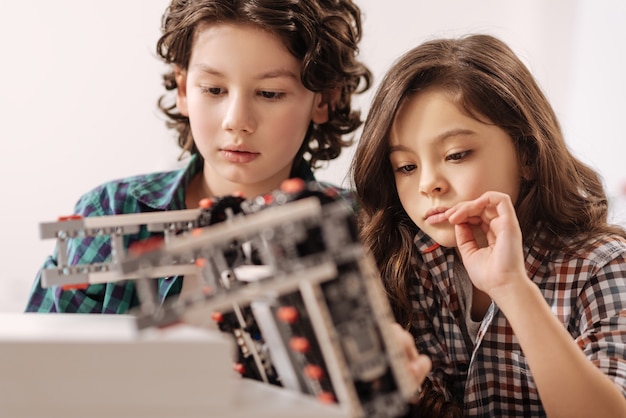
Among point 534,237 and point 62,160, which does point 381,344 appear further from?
point 62,160

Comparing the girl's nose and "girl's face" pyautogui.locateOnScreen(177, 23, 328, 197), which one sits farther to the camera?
"girl's face" pyautogui.locateOnScreen(177, 23, 328, 197)

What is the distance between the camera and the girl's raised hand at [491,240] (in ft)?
3.03

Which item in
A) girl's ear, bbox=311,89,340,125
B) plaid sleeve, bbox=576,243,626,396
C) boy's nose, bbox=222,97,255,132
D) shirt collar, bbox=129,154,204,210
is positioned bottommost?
plaid sleeve, bbox=576,243,626,396

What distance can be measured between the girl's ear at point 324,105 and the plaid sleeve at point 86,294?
0.45 meters

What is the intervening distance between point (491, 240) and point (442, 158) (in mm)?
136

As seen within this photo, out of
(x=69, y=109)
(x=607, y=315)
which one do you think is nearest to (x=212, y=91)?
(x=607, y=315)

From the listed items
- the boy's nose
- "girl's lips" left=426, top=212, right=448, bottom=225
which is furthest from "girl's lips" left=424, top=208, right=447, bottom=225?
the boy's nose

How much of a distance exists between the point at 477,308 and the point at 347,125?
53 centimetres

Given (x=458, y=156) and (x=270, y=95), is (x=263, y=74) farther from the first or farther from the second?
(x=458, y=156)

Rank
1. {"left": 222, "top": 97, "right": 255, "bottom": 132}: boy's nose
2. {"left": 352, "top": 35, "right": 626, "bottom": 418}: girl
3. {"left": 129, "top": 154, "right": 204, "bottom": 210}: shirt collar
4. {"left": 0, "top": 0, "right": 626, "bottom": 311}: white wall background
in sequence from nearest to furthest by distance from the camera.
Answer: {"left": 352, "top": 35, "right": 626, "bottom": 418}: girl → {"left": 222, "top": 97, "right": 255, "bottom": 132}: boy's nose → {"left": 129, "top": 154, "right": 204, "bottom": 210}: shirt collar → {"left": 0, "top": 0, "right": 626, "bottom": 311}: white wall background

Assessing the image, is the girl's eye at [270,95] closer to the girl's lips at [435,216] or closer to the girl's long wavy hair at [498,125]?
the girl's long wavy hair at [498,125]

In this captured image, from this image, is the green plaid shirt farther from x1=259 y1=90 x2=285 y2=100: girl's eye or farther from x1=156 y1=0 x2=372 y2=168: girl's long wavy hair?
x1=259 y1=90 x2=285 y2=100: girl's eye

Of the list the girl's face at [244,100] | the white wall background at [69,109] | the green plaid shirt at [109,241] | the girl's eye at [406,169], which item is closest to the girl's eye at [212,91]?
the girl's face at [244,100]

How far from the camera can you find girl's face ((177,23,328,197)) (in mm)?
1223
